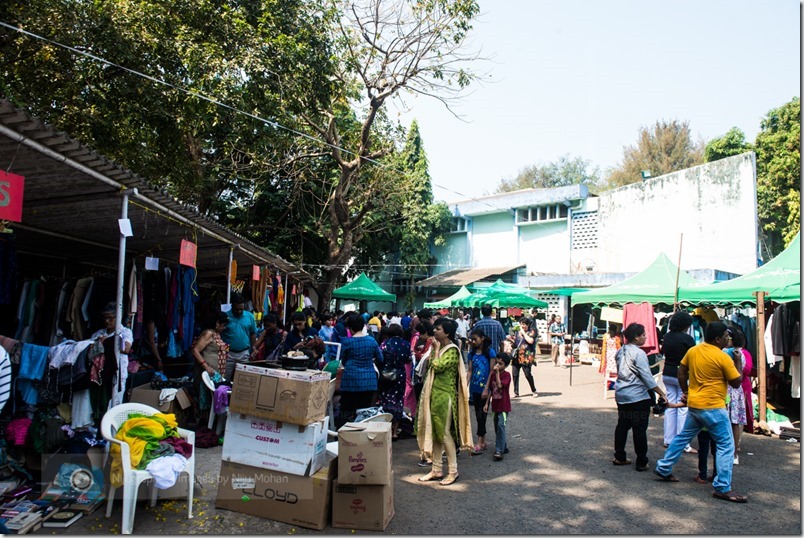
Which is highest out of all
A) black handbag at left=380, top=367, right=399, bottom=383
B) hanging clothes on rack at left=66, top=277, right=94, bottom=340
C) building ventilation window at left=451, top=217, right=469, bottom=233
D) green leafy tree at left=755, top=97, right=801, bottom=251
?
green leafy tree at left=755, top=97, right=801, bottom=251

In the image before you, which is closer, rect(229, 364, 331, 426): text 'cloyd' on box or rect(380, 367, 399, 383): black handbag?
rect(229, 364, 331, 426): text 'cloyd' on box

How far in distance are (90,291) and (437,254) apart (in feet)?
77.3

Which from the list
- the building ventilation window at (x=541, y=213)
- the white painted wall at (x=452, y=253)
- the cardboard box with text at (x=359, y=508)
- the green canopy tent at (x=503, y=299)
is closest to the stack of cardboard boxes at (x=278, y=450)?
the cardboard box with text at (x=359, y=508)

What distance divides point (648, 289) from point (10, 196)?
10135 mm

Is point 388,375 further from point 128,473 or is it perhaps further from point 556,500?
point 128,473

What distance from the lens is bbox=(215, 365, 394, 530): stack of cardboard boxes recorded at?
13.2 ft

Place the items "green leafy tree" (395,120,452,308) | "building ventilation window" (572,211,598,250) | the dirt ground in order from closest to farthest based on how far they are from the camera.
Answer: the dirt ground < "building ventilation window" (572,211,598,250) < "green leafy tree" (395,120,452,308)

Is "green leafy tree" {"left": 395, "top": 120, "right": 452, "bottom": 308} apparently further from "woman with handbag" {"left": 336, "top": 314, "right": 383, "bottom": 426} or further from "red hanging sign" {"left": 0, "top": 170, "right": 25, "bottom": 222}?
"red hanging sign" {"left": 0, "top": 170, "right": 25, "bottom": 222}

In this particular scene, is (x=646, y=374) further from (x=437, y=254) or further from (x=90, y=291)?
(x=437, y=254)

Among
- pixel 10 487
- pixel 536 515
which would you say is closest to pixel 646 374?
pixel 536 515

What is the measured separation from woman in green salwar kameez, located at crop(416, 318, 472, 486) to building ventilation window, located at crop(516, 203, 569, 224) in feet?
65.2

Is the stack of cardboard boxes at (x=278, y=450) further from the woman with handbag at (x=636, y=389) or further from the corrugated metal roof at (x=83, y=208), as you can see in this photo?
the woman with handbag at (x=636, y=389)

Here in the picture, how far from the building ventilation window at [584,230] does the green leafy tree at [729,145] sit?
802cm

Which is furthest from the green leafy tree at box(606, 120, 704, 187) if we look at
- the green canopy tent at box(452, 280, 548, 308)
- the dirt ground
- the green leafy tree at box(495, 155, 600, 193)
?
the dirt ground
